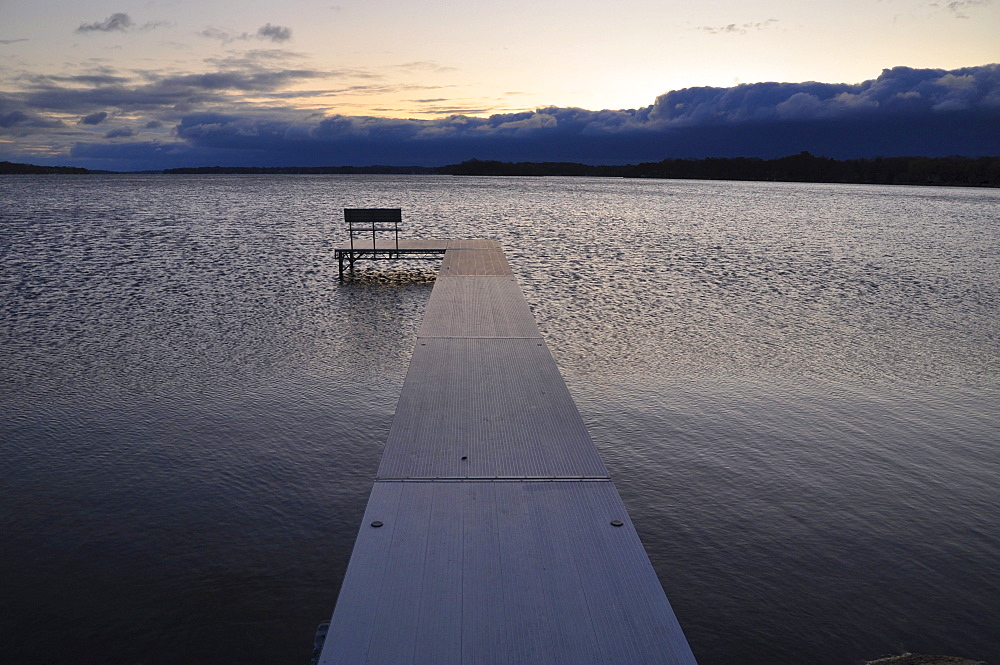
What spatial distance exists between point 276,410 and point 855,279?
78.1ft

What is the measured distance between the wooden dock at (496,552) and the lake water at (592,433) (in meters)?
1.35

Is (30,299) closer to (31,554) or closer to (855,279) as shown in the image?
(31,554)

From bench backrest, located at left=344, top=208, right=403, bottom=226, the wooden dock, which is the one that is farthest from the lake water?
bench backrest, located at left=344, top=208, right=403, bottom=226

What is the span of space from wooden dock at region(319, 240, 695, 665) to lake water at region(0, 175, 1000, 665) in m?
1.35

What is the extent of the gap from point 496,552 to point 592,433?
523 centimetres

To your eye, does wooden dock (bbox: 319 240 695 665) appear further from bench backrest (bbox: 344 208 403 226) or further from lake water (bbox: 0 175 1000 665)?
bench backrest (bbox: 344 208 403 226)

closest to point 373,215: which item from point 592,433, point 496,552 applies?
point 592,433

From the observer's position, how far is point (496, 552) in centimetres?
543

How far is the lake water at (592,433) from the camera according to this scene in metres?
6.37

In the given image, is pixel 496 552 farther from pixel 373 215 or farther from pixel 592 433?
pixel 373 215

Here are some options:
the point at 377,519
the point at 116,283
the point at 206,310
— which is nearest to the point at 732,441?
the point at 377,519

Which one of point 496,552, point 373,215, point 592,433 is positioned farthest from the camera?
point 373,215

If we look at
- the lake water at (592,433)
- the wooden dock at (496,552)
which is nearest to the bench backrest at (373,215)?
the lake water at (592,433)

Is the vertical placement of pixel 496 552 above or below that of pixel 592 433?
above
